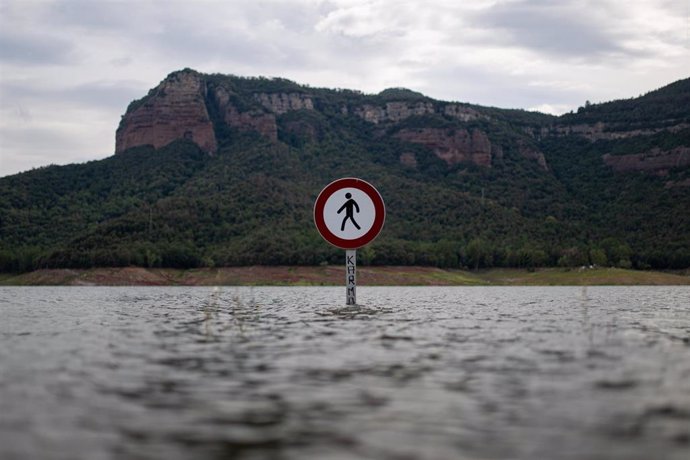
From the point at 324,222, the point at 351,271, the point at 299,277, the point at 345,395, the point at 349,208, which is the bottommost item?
the point at 345,395

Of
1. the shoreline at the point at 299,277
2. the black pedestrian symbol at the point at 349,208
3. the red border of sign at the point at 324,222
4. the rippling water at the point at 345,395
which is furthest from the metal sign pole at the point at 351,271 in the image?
the shoreline at the point at 299,277

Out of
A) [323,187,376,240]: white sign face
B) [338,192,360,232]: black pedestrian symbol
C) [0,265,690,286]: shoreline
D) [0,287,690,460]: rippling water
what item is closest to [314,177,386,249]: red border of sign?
[323,187,376,240]: white sign face

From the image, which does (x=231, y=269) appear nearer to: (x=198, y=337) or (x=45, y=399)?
(x=198, y=337)

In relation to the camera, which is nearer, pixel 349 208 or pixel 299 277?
pixel 349 208

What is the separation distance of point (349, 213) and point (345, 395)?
12.8m

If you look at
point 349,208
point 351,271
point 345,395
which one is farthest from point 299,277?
point 345,395

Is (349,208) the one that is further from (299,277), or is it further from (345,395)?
(299,277)

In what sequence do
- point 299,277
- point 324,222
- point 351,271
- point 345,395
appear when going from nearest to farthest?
point 345,395, point 324,222, point 351,271, point 299,277

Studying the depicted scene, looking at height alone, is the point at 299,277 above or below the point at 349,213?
below

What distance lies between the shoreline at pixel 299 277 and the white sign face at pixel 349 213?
97694mm

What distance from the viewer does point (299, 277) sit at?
12312cm

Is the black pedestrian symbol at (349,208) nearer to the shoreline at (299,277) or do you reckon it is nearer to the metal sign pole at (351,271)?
the metal sign pole at (351,271)

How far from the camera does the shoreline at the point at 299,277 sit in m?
121

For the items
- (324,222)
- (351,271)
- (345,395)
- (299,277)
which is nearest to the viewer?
(345,395)
